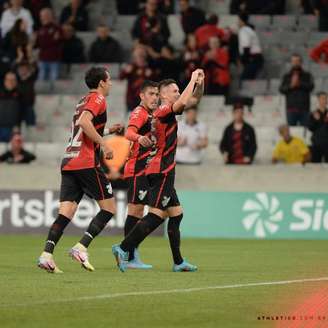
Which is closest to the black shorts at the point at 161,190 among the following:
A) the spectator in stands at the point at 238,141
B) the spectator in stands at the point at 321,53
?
the spectator in stands at the point at 321,53

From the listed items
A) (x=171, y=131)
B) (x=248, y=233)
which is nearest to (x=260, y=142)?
(x=248, y=233)

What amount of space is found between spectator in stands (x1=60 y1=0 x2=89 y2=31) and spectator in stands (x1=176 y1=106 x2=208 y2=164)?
4.96m

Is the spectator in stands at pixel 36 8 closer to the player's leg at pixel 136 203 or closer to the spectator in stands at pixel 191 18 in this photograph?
→ the spectator in stands at pixel 191 18

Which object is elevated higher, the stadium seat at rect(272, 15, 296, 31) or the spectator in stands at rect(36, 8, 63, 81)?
→ the stadium seat at rect(272, 15, 296, 31)

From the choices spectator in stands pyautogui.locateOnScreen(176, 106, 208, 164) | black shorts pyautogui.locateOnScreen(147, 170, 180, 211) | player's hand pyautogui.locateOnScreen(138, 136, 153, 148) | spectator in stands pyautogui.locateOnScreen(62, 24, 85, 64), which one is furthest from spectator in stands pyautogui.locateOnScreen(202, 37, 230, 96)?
player's hand pyautogui.locateOnScreen(138, 136, 153, 148)

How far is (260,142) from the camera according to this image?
25.0m

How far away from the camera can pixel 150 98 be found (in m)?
14.7

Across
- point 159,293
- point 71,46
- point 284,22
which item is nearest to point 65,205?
point 159,293

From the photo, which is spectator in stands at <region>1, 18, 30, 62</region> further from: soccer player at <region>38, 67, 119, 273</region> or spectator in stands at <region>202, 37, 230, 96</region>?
soccer player at <region>38, 67, 119, 273</region>

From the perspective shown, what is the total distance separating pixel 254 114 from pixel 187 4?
2.72 meters

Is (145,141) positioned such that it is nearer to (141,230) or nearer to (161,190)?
(161,190)

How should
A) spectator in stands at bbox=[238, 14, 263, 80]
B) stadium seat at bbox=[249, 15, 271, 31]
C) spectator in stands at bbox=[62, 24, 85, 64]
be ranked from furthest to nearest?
stadium seat at bbox=[249, 15, 271, 31], spectator in stands at bbox=[62, 24, 85, 64], spectator in stands at bbox=[238, 14, 263, 80]

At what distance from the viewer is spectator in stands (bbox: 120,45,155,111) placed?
82.7 feet

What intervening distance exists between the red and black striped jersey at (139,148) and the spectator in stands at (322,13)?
12.6m
